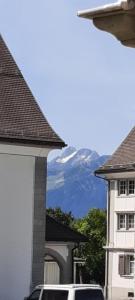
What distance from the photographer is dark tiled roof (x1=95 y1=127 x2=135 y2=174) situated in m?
57.3

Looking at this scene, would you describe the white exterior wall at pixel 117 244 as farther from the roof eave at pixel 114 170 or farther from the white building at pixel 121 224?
the roof eave at pixel 114 170

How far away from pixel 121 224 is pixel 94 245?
894 centimetres

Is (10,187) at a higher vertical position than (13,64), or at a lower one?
lower

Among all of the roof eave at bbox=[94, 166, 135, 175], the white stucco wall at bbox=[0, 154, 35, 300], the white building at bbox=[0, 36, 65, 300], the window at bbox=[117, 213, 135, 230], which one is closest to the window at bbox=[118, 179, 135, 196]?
the roof eave at bbox=[94, 166, 135, 175]

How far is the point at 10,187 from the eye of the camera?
25.3 metres

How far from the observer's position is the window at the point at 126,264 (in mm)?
56781

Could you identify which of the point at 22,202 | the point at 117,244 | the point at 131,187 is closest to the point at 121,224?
the point at 117,244

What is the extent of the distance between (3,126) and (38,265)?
4.50 m

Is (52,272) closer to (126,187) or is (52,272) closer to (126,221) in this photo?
(126,221)

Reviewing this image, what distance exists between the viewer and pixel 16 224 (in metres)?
25.4

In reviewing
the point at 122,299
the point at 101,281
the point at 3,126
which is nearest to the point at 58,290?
the point at 3,126

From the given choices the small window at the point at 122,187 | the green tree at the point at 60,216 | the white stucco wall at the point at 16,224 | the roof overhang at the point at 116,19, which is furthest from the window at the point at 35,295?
the green tree at the point at 60,216

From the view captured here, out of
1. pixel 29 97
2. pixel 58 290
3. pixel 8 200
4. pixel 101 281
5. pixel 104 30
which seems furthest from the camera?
pixel 101 281

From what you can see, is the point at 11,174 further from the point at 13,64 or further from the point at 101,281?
the point at 101,281
